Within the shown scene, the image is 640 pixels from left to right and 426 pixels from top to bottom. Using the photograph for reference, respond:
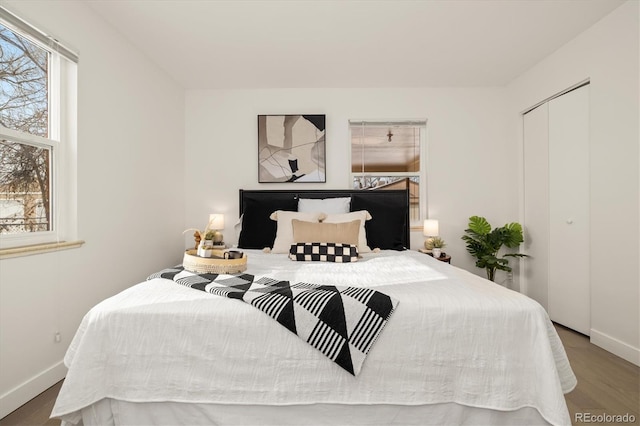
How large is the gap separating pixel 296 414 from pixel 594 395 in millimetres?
1824

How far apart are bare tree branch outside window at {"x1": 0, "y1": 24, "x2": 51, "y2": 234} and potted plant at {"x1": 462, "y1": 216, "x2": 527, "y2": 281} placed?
12.7 ft

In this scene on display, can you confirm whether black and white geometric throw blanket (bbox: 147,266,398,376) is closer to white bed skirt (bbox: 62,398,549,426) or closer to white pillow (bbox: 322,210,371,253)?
white bed skirt (bbox: 62,398,549,426)

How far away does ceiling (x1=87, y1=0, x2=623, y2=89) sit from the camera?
7.64ft

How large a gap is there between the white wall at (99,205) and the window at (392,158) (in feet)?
7.09

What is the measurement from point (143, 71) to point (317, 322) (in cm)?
300

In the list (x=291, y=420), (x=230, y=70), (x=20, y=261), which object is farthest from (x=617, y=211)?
(x=20, y=261)

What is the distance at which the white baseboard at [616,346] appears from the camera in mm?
2273

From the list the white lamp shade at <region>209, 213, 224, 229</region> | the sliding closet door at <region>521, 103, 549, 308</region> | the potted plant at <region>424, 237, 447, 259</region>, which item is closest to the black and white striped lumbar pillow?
the potted plant at <region>424, 237, 447, 259</region>

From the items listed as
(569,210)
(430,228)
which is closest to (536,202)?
(569,210)

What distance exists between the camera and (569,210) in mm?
2941

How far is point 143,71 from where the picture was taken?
3.03 m

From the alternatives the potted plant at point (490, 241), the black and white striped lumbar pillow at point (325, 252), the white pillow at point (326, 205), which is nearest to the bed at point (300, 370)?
the black and white striped lumbar pillow at point (325, 252)

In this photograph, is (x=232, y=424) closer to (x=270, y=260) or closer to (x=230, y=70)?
(x=270, y=260)

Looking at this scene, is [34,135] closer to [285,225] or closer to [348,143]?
[285,225]
